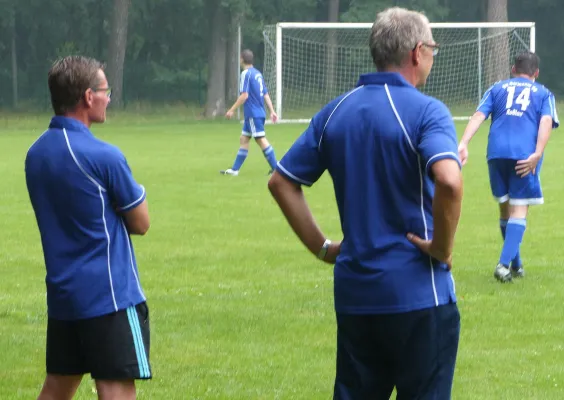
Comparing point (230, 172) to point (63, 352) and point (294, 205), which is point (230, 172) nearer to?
point (63, 352)

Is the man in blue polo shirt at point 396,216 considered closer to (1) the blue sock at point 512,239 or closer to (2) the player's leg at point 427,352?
(2) the player's leg at point 427,352

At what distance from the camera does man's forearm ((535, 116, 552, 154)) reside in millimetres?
8938

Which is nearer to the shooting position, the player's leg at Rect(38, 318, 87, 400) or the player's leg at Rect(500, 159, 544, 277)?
the player's leg at Rect(38, 318, 87, 400)

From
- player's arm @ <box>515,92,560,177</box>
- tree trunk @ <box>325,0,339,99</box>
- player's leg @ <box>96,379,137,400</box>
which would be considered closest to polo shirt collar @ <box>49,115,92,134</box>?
player's leg @ <box>96,379,137,400</box>

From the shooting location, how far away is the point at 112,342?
437cm

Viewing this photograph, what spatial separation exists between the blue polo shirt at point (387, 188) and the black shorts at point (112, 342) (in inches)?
37.5

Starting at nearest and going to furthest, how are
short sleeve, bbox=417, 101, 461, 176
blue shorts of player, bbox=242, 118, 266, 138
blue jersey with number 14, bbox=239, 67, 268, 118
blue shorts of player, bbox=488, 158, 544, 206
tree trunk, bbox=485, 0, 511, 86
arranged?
short sleeve, bbox=417, 101, 461, 176 → blue shorts of player, bbox=488, 158, 544, 206 → blue shorts of player, bbox=242, 118, 266, 138 → blue jersey with number 14, bbox=239, 67, 268, 118 → tree trunk, bbox=485, 0, 511, 86

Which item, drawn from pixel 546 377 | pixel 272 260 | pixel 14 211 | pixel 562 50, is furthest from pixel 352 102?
pixel 562 50

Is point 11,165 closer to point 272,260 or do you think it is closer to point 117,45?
point 272,260

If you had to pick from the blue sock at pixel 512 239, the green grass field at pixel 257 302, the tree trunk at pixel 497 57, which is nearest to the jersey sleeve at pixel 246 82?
the green grass field at pixel 257 302

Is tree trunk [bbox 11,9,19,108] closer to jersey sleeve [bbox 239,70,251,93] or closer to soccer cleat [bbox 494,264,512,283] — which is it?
jersey sleeve [bbox 239,70,251,93]

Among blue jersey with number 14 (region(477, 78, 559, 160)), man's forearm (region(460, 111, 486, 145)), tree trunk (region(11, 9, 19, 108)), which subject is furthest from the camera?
tree trunk (region(11, 9, 19, 108))

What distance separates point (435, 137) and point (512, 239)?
5.61m

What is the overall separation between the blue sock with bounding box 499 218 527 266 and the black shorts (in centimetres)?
506
